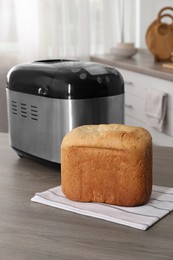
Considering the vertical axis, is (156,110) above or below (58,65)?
below

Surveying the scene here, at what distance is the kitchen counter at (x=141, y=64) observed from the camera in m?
3.18

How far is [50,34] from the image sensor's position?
3.70 metres

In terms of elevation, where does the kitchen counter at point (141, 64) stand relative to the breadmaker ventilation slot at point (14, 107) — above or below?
below

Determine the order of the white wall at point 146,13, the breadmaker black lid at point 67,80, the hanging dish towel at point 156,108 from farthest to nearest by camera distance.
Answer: the white wall at point 146,13
the hanging dish towel at point 156,108
the breadmaker black lid at point 67,80

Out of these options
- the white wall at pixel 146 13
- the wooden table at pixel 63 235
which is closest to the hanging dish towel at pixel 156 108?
the white wall at pixel 146 13

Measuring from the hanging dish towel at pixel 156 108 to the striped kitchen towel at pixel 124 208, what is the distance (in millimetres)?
1975

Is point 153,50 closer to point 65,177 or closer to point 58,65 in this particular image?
point 58,65

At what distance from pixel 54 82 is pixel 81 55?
8.51ft

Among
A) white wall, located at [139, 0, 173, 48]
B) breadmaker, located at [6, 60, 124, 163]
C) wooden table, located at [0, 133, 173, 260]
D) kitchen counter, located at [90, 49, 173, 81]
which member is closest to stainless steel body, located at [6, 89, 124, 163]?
breadmaker, located at [6, 60, 124, 163]

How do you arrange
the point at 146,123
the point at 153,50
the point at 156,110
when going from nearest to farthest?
1. the point at 156,110
2. the point at 146,123
3. the point at 153,50

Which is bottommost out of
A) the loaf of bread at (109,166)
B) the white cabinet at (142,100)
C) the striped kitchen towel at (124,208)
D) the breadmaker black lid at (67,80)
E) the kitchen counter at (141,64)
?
the white cabinet at (142,100)

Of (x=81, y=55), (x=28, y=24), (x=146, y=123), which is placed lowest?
(x=146, y=123)

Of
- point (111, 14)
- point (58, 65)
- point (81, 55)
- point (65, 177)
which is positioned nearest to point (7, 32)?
point (81, 55)

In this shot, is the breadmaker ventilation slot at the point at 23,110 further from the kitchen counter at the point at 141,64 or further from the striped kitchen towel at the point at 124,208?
the kitchen counter at the point at 141,64
